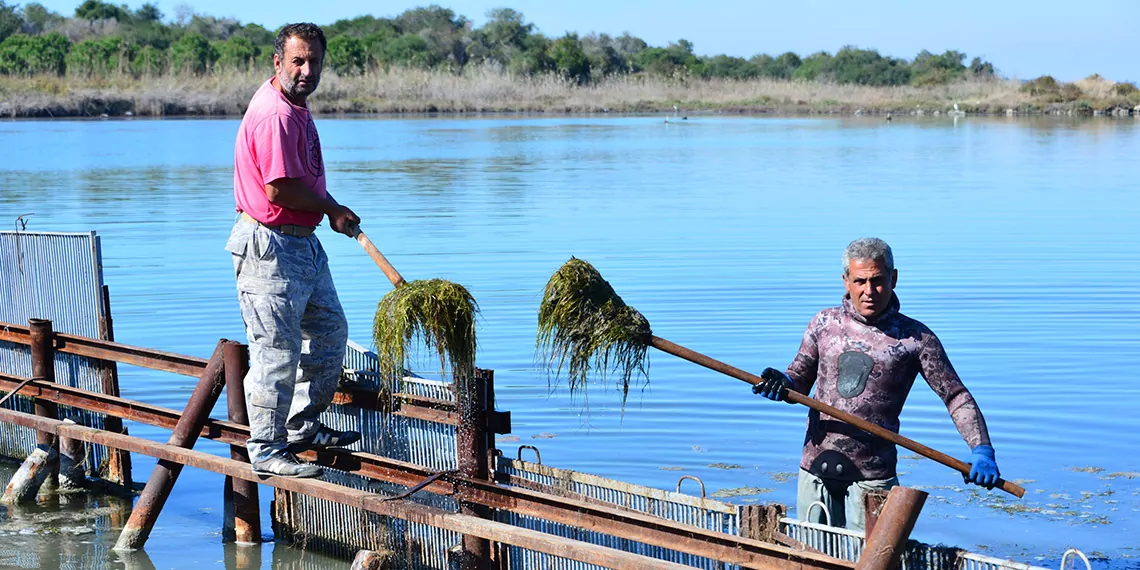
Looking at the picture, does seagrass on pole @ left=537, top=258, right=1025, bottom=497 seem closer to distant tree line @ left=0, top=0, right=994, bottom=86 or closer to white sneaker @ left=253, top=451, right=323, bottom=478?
white sneaker @ left=253, top=451, right=323, bottom=478

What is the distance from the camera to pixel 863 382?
17.6ft

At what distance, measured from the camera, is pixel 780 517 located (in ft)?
17.9

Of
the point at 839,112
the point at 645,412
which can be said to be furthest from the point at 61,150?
the point at 839,112

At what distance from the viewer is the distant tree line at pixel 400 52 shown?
6209 cm

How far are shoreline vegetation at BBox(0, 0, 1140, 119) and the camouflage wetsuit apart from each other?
1995 inches

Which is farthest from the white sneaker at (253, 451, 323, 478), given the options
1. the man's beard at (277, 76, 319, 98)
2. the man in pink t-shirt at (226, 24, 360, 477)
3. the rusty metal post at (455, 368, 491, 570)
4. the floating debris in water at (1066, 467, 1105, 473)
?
the floating debris in water at (1066, 467, 1105, 473)

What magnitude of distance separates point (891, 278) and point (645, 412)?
5194 mm

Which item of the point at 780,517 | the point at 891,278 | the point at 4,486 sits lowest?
the point at 4,486

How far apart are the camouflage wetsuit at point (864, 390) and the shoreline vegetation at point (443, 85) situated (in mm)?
50671

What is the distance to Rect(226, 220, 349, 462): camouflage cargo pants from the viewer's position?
6164 mm

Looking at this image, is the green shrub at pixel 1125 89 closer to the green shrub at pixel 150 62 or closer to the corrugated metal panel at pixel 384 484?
the green shrub at pixel 150 62

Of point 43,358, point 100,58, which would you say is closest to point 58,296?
point 43,358

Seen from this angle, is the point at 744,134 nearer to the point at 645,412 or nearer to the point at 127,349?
the point at 645,412

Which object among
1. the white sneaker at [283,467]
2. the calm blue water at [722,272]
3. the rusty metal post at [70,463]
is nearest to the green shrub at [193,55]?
the calm blue water at [722,272]
